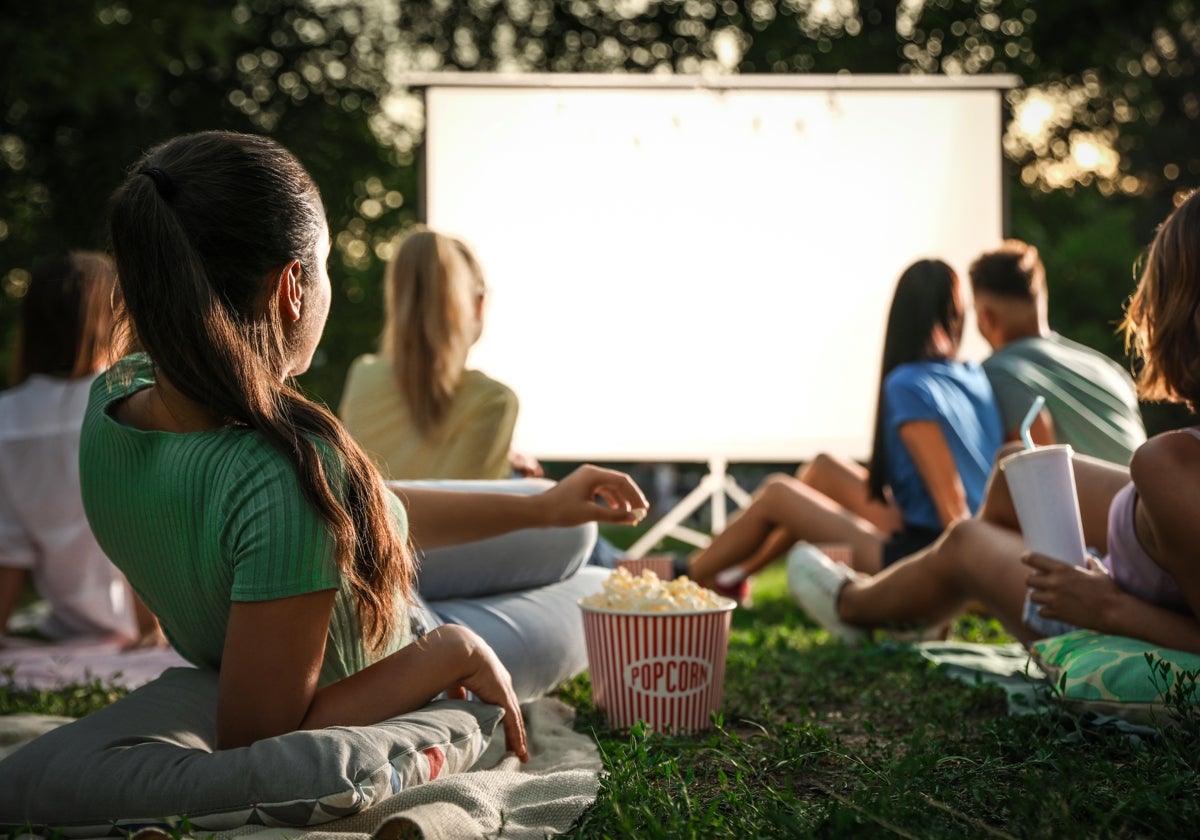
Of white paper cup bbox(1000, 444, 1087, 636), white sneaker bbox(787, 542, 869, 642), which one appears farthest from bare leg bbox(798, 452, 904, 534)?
white paper cup bbox(1000, 444, 1087, 636)

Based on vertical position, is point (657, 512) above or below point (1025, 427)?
below

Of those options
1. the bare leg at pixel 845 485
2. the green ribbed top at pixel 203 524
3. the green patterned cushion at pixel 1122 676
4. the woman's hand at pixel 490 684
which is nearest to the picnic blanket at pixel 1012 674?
the green patterned cushion at pixel 1122 676

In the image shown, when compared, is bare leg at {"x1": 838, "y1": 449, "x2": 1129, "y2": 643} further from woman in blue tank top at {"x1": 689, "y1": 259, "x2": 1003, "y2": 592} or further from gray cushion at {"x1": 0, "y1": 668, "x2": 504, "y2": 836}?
gray cushion at {"x1": 0, "y1": 668, "x2": 504, "y2": 836}

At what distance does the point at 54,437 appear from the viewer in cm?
330

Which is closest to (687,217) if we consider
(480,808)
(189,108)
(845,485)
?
(845,485)

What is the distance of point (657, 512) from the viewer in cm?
1134

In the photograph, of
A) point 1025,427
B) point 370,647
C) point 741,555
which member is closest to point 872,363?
point 741,555

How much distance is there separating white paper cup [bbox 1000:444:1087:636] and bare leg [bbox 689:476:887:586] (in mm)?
1689

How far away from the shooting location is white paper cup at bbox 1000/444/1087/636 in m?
2.04

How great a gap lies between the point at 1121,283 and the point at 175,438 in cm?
880

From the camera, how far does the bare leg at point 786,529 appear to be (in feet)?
12.5

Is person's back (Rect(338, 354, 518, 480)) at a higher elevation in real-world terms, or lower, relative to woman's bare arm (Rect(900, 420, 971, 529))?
higher

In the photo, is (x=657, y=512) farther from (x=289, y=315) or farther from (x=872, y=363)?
(x=289, y=315)

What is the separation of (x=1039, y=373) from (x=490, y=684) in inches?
104
